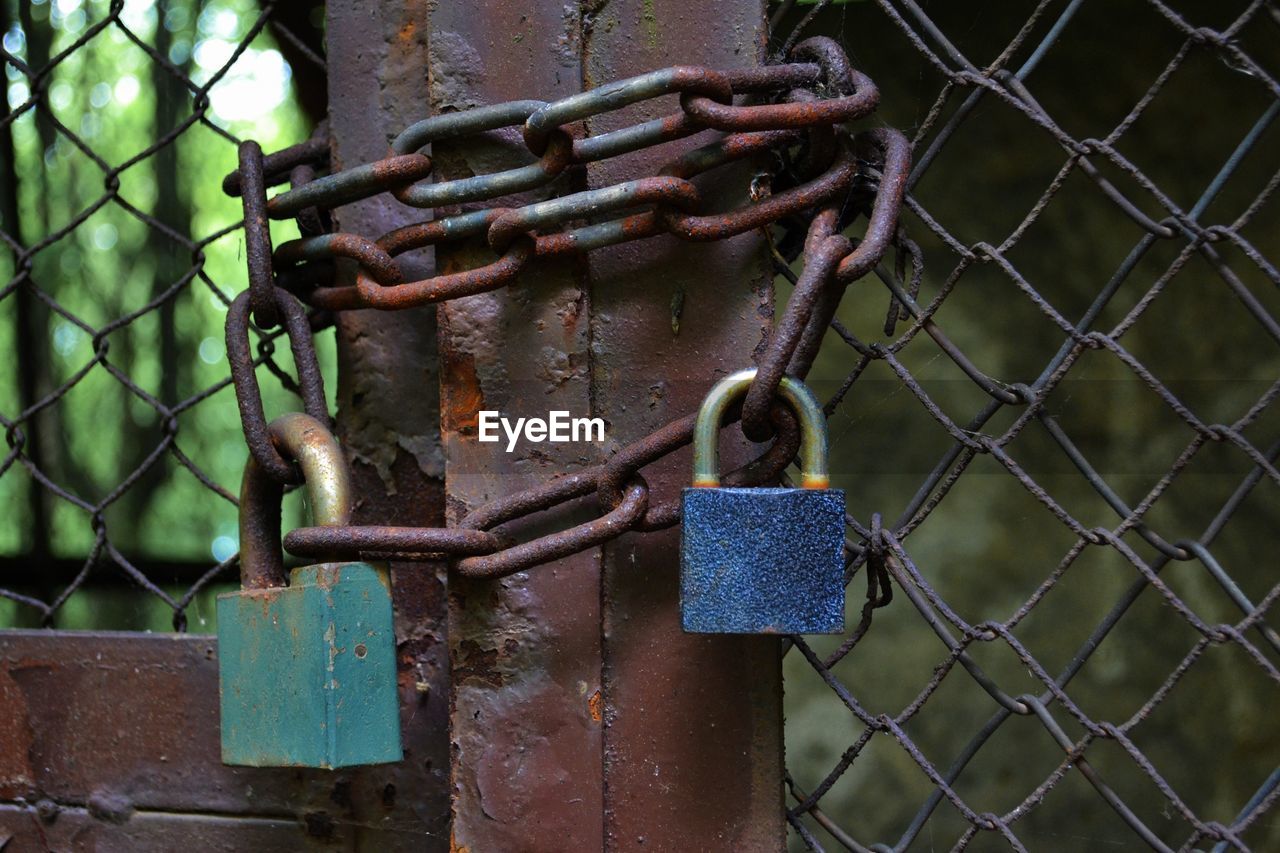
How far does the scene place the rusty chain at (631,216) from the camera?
628mm

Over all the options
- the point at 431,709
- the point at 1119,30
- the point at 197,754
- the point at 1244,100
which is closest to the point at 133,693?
the point at 197,754

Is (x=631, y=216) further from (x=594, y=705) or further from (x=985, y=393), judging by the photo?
(x=985, y=393)

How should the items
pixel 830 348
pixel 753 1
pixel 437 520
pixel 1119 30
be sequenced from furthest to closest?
pixel 830 348 → pixel 1119 30 → pixel 437 520 → pixel 753 1

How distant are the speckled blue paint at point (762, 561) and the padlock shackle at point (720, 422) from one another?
2 centimetres

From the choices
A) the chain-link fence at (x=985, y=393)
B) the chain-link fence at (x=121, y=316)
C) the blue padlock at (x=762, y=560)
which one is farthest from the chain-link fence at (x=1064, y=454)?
the blue padlock at (x=762, y=560)

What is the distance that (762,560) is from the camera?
62 cm

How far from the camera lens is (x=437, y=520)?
83cm

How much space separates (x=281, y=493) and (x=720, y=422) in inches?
13.1

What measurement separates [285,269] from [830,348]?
1645mm

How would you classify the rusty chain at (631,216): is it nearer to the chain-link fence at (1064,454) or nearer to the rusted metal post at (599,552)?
the rusted metal post at (599,552)

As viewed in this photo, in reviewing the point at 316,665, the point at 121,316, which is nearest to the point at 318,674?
the point at 316,665

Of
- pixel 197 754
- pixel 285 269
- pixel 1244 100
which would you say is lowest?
pixel 197 754

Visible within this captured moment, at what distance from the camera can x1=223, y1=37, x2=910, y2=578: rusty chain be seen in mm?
628

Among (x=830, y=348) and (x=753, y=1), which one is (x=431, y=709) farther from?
(x=830, y=348)
